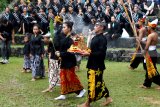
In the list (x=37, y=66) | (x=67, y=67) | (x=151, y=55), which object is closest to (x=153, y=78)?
(x=151, y=55)

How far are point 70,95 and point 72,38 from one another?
1.31 metres

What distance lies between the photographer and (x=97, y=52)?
8.15 m

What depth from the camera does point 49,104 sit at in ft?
28.4

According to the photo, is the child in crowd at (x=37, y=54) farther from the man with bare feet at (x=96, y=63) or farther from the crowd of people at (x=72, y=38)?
the man with bare feet at (x=96, y=63)

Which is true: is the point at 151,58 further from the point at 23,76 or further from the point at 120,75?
the point at 23,76

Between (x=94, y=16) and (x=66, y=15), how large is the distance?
3.96ft

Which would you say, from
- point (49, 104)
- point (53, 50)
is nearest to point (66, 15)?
point (53, 50)

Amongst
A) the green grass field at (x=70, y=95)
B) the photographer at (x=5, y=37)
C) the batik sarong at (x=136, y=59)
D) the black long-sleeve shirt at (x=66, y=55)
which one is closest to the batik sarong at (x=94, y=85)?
the green grass field at (x=70, y=95)

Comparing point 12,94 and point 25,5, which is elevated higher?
point 25,5

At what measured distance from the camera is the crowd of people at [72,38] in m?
8.27

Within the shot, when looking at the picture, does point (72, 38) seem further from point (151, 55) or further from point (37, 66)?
point (37, 66)

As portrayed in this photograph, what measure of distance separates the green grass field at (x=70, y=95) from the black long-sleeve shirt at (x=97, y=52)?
3.05ft

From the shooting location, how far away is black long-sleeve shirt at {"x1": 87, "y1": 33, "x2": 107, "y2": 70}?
8148mm

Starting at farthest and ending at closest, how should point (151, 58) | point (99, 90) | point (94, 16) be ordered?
point (94, 16) → point (151, 58) → point (99, 90)
